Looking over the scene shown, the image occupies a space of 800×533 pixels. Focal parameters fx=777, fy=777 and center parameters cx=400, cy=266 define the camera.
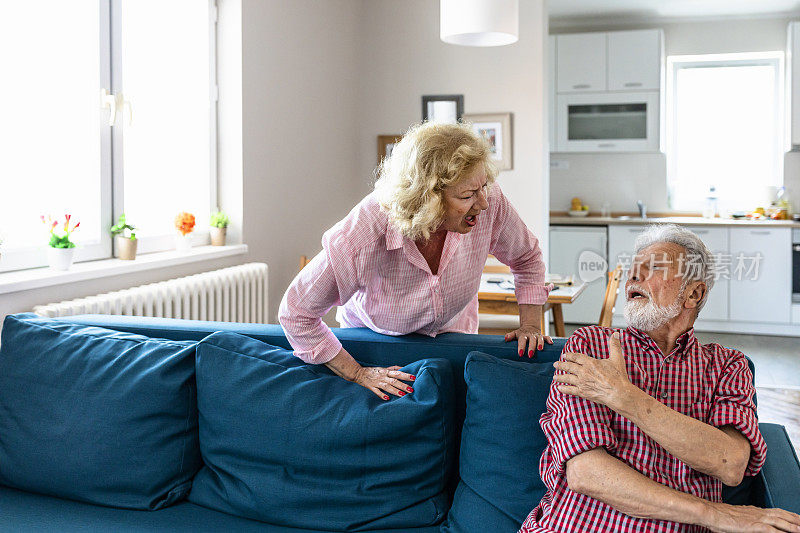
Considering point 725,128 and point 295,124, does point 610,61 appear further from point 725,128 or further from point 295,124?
point 295,124

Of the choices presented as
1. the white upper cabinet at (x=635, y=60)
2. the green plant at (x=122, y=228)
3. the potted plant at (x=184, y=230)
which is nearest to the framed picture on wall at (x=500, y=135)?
the white upper cabinet at (x=635, y=60)

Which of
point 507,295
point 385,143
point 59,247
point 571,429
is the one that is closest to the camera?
point 571,429

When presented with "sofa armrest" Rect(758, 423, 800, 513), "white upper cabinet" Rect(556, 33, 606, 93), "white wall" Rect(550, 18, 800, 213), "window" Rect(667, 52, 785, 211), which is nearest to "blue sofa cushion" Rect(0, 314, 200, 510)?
"sofa armrest" Rect(758, 423, 800, 513)

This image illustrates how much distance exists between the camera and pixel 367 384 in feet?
6.51

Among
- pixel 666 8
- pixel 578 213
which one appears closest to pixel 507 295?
pixel 578 213

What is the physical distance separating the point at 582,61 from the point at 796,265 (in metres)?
2.55

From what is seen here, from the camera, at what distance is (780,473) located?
1.68 metres

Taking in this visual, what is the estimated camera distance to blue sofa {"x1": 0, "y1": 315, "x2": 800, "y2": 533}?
1732 mm

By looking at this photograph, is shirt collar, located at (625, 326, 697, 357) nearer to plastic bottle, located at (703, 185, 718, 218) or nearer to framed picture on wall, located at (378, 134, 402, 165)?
framed picture on wall, located at (378, 134, 402, 165)

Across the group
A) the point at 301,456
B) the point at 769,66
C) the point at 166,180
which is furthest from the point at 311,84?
the point at 769,66

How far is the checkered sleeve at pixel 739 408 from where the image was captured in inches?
62.3

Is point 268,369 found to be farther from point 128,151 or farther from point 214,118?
point 214,118

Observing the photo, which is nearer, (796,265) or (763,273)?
(796,265)

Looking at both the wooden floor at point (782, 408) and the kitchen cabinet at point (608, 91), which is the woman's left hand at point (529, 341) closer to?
the wooden floor at point (782, 408)
